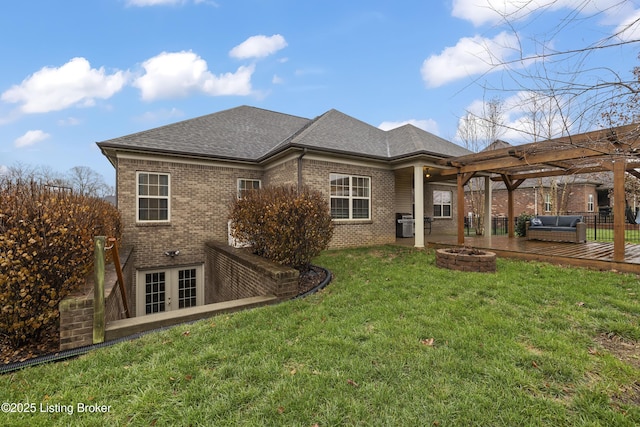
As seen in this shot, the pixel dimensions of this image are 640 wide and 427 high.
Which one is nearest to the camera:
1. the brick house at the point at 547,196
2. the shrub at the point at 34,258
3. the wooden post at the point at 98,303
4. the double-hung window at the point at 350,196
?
the shrub at the point at 34,258

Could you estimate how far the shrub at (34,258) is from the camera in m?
3.09

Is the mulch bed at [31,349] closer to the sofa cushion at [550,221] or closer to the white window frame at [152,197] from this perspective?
the white window frame at [152,197]

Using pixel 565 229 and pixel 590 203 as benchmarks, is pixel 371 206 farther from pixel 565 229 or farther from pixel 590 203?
pixel 590 203

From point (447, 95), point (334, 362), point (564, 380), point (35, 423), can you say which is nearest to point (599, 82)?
point (447, 95)

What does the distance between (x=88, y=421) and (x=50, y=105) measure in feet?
112

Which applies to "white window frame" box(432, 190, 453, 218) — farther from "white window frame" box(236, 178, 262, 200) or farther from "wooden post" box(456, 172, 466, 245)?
"white window frame" box(236, 178, 262, 200)

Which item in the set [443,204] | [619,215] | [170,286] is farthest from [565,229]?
[170,286]

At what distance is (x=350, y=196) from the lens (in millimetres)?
10734

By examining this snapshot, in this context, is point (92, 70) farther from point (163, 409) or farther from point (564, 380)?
point (564, 380)

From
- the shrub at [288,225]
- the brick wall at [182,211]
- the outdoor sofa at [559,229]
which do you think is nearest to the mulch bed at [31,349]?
the shrub at [288,225]

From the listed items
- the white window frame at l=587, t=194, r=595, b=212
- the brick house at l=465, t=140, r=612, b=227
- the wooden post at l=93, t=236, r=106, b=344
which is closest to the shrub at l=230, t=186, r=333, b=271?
the wooden post at l=93, t=236, r=106, b=344

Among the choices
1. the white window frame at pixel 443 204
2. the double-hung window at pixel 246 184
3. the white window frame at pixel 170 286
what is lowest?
the white window frame at pixel 170 286

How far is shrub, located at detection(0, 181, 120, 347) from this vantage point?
3.09 meters

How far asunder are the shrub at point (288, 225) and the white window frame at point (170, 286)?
5.11 metres
